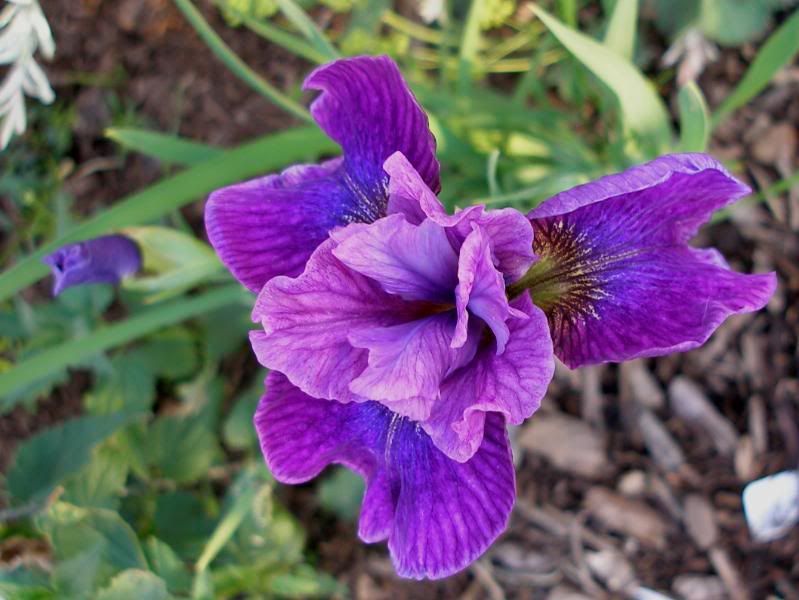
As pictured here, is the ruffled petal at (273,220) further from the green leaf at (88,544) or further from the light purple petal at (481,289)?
the green leaf at (88,544)

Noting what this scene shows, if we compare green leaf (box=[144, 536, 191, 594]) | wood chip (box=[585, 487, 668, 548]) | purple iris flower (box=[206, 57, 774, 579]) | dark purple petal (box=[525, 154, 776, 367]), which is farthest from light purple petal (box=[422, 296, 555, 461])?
wood chip (box=[585, 487, 668, 548])

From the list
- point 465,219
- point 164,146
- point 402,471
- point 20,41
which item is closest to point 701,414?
point 402,471

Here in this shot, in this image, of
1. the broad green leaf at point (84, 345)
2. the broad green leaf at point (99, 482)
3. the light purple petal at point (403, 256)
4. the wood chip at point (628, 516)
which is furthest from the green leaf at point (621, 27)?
the broad green leaf at point (99, 482)

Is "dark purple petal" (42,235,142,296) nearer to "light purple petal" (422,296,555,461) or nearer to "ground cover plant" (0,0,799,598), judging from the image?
"ground cover plant" (0,0,799,598)

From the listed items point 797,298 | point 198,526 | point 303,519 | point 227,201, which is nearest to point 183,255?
point 227,201

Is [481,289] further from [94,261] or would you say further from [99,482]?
[99,482]

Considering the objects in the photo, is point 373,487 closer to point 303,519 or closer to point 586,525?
point 586,525
